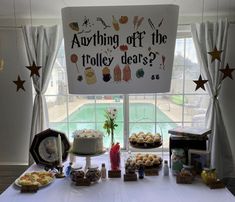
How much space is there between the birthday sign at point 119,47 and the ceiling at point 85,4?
1.31 feet

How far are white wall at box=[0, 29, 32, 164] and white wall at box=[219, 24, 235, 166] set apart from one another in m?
1.98

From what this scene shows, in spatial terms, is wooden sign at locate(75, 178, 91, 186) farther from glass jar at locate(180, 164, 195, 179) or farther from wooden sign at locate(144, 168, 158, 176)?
glass jar at locate(180, 164, 195, 179)

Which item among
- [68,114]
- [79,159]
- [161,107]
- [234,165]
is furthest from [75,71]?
[234,165]

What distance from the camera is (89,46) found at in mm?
2062

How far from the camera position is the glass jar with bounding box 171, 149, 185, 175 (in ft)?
6.20

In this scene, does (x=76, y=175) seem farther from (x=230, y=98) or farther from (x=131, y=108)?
(x=230, y=98)

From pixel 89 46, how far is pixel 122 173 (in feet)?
3.17

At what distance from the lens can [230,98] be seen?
2.76 meters

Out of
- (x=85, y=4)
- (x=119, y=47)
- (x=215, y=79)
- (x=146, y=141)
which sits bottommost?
(x=146, y=141)

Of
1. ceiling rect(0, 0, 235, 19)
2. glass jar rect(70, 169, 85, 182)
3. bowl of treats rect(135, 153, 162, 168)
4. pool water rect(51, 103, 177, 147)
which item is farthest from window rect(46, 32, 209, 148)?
glass jar rect(70, 169, 85, 182)

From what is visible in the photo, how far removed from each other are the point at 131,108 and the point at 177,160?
1.10 m

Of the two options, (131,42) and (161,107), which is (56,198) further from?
(161,107)

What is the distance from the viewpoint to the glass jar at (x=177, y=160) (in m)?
1.89

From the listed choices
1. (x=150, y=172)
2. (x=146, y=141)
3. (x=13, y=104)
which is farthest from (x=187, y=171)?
(x=13, y=104)
